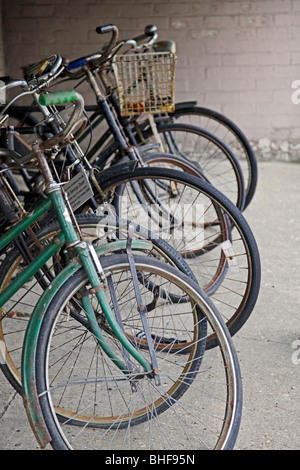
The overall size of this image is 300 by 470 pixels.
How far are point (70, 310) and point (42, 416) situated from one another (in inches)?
20.4

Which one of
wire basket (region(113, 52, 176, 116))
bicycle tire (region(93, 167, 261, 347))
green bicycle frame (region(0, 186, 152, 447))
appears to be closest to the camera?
green bicycle frame (region(0, 186, 152, 447))

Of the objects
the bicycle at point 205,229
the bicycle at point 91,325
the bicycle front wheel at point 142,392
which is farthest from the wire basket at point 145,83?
the bicycle at point 91,325

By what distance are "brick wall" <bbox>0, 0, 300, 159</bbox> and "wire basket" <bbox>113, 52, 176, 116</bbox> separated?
2233 mm

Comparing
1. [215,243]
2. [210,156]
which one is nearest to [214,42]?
[210,156]

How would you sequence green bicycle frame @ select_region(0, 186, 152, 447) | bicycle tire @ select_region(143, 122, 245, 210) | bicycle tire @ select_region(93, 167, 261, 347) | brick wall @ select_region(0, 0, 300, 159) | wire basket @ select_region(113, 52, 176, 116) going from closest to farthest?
green bicycle frame @ select_region(0, 186, 152, 447)
bicycle tire @ select_region(93, 167, 261, 347)
wire basket @ select_region(113, 52, 176, 116)
bicycle tire @ select_region(143, 122, 245, 210)
brick wall @ select_region(0, 0, 300, 159)

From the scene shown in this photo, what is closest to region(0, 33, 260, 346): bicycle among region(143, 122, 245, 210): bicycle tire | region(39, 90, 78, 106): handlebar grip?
region(143, 122, 245, 210): bicycle tire

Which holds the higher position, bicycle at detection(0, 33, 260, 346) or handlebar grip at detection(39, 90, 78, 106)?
handlebar grip at detection(39, 90, 78, 106)

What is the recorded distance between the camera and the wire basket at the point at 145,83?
315 cm

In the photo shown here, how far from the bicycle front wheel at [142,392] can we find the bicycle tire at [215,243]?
27 centimetres

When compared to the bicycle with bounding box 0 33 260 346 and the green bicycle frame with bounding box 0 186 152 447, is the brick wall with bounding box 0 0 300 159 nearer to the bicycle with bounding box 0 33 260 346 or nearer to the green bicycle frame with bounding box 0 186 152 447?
the bicycle with bounding box 0 33 260 346

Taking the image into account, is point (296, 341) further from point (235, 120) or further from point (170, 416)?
point (235, 120)

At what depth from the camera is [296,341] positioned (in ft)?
9.01

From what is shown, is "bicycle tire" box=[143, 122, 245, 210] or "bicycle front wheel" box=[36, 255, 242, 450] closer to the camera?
"bicycle front wheel" box=[36, 255, 242, 450]

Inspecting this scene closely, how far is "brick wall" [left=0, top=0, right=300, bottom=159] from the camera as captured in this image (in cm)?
530
